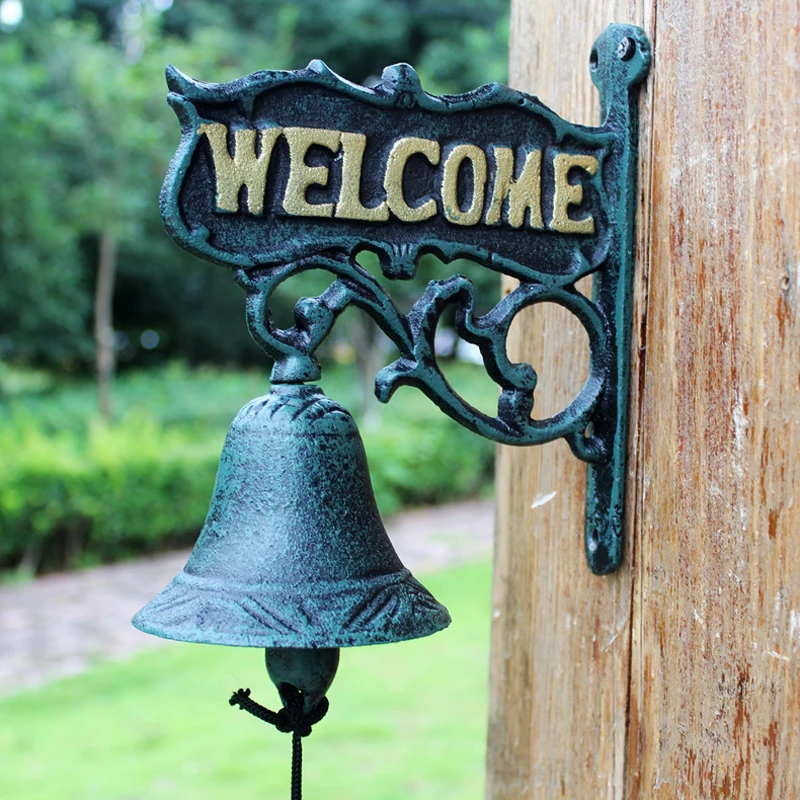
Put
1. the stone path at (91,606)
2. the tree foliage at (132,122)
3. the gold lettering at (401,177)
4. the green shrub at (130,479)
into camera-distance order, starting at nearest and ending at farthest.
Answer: the gold lettering at (401,177) → the stone path at (91,606) → the green shrub at (130,479) → the tree foliage at (132,122)

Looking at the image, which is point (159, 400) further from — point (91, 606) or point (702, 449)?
point (702, 449)

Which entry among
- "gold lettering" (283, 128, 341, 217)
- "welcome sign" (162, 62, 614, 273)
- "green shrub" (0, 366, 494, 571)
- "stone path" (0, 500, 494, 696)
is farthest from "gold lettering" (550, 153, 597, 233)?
"green shrub" (0, 366, 494, 571)

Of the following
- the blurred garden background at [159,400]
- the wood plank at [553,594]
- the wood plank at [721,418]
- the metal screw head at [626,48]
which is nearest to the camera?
the wood plank at [721,418]

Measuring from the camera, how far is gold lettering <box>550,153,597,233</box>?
1195 millimetres

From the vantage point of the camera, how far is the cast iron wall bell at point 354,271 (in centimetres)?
106

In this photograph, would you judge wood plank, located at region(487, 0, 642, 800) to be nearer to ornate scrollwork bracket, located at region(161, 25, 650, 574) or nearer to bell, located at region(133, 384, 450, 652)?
ornate scrollwork bracket, located at region(161, 25, 650, 574)

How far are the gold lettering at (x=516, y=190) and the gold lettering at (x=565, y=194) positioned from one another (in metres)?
0.02

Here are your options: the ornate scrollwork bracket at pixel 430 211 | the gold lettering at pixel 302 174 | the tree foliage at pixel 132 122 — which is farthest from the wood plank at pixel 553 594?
the tree foliage at pixel 132 122

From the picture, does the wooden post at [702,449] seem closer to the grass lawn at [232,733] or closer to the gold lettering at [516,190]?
the gold lettering at [516,190]

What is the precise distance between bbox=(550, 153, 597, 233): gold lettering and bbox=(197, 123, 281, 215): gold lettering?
13.5 inches

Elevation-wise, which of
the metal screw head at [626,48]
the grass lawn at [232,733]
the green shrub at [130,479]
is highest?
the metal screw head at [626,48]

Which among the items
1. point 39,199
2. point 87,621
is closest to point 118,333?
point 39,199

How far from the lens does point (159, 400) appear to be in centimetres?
1400

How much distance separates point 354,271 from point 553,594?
64 cm
